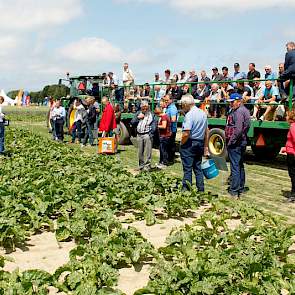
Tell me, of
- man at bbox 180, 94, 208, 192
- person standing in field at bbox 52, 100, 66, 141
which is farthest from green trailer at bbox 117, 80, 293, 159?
person standing in field at bbox 52, 100, 66, 141

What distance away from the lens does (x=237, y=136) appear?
7941mm

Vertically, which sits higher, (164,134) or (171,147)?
(164,134)

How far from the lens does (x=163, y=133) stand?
1116cm

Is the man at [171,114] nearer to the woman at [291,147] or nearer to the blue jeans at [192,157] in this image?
the blue jeans at [192,157]

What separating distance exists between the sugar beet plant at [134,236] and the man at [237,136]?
83 cm

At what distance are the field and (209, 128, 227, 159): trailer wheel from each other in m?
2.35

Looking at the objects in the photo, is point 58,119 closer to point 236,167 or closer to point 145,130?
point 145,130

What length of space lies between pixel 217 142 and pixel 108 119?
10.4 feet

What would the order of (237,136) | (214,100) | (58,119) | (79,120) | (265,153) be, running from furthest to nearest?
(58,119) < (79,120) < (265,153) < (214,100) < (237,136)

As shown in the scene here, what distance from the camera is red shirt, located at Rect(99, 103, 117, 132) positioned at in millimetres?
13109

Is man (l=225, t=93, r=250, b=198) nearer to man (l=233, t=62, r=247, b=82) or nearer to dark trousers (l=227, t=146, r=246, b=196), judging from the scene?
dark trousers (l=227, t=146, r=246, b=196)

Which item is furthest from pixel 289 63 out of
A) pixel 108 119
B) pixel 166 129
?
pixel 108 119

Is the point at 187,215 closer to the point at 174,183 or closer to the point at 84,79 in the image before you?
the point at 174,183

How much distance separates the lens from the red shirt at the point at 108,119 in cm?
1311
